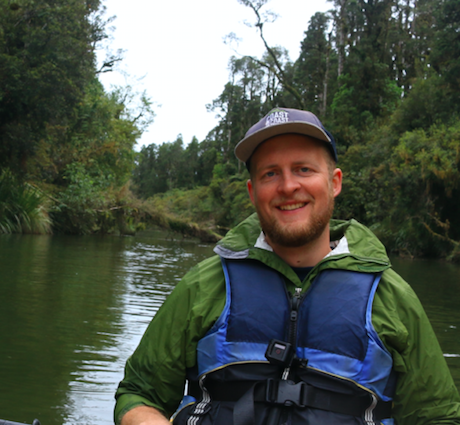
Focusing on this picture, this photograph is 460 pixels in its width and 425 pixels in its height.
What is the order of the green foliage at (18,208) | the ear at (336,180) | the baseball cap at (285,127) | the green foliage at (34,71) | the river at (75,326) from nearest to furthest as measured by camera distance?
the baseball cap at (285,127), the ear at (336,180), the river at (75,326), the green foliage at (34,71), the green foliage at (18,208)

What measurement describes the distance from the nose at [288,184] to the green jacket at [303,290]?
0.22 meters

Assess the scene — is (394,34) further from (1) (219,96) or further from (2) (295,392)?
(2) (295,392)

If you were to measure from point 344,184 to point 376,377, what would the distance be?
2579cm

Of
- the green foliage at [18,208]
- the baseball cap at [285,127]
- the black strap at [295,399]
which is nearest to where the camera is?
the black strap at [295,399]

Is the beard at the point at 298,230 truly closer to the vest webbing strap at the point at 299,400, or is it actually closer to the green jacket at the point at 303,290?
the green jacket at the point at 303,290

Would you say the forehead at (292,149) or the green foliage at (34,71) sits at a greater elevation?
the green foliage at (34,71)

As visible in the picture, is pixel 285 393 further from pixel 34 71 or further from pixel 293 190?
pixel 34 71

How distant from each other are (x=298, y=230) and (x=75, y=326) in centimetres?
443

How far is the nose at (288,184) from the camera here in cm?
194

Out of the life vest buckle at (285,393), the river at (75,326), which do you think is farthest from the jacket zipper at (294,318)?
the river at (75,326)

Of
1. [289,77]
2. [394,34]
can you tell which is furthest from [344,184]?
[289,77]

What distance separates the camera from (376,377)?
1705 millimetres

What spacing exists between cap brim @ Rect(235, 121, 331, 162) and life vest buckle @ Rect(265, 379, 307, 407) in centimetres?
81

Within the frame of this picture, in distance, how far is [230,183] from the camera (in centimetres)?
4275
